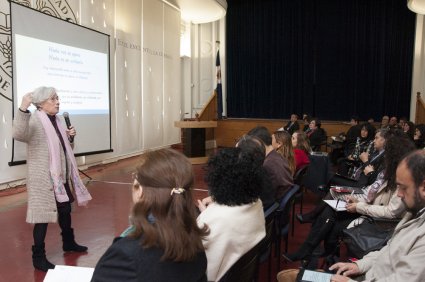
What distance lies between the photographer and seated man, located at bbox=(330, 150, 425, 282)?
4.89ft

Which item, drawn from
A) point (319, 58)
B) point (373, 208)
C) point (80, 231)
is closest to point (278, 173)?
point (373, 208)

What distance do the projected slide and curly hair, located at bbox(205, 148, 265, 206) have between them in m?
4.16

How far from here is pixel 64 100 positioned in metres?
5.96

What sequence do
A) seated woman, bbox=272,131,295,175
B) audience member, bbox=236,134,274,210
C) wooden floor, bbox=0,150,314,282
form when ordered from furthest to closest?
seated woman, bbox=272,131,295,175 → wooden floor, bbox=0,150,314,282 → audience member, bbox=236,134,274,210

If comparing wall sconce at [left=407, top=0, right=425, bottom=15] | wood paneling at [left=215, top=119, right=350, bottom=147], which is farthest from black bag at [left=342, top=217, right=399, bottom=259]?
wood paneling at [left=215, top=119, right=350, bottom=147]

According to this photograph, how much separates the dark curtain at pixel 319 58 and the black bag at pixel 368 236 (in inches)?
394

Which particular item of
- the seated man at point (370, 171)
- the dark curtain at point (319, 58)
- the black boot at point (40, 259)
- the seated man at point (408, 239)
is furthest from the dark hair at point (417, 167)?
the dark curtain at point (319, 58)

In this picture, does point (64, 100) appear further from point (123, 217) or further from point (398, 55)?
point (398, 55)

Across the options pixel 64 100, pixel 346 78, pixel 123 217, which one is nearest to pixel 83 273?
pixel 123 217

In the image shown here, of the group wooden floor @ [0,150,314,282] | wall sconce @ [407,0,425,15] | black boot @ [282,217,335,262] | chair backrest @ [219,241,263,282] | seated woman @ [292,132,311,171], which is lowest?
wooden floor @ [0,150,314,282]

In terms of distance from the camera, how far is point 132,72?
8570 mm

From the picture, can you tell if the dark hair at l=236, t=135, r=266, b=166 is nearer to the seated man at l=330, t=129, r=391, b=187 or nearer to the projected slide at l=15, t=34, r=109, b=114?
the seated man at l=330, t=129, r=391, b=187

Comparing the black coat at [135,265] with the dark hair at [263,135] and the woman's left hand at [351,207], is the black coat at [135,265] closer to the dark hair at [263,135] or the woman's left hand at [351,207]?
the woman's left hand at [351,207]

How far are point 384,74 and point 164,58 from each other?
21.9ft
